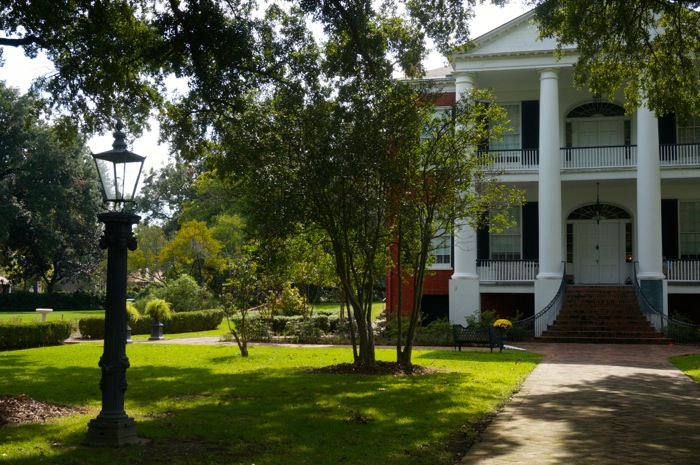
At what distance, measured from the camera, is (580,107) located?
28750 millimetres

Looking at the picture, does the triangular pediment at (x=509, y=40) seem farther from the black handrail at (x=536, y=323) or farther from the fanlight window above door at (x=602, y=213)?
the black handrail at (x=536, y=323)

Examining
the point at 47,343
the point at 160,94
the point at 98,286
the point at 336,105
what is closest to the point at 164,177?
the point at 98,286

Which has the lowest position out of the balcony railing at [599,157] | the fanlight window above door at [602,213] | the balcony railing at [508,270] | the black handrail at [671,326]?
the black handrail at [671,326]

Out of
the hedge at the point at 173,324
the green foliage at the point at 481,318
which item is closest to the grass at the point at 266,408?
the green foliage at the point at 481,318

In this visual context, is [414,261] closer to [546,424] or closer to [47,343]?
[546,424]

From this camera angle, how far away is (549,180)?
26406 millimetres

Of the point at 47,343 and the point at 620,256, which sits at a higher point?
the point at 620,256

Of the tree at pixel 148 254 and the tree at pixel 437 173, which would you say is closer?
the tree at pixel 437 173

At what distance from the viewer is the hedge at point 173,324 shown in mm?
27609

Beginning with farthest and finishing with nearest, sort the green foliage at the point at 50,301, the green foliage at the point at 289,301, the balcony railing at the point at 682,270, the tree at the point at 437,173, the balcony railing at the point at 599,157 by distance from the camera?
the green foliage at the point at 50,301 → the green foliage at the point at 289,301 → the balcony railing at the point at 599,157 → the balcony railing at the point at 682,270 → the tree at the point at 437,173

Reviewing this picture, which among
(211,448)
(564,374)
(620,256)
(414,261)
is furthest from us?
(620,256)

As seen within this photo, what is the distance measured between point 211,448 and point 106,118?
1061cm

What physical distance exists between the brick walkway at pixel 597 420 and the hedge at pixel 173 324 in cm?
1696

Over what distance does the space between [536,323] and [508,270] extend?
2842 mm
